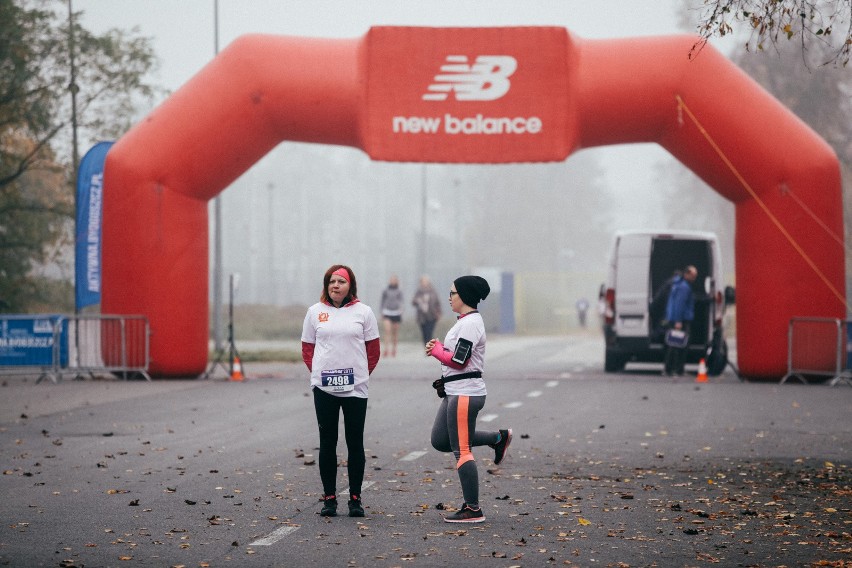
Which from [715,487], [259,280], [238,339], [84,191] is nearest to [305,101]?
[84,191]

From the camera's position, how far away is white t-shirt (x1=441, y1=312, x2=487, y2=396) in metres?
8.84

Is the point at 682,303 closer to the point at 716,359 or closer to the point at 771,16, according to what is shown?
the point at 716,359

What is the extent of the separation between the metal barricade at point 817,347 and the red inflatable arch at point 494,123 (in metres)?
0.17

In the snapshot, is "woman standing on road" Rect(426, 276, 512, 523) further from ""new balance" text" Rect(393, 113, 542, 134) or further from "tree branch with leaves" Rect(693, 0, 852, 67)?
""new balance" text" Rect(393, 113, 542, 134)

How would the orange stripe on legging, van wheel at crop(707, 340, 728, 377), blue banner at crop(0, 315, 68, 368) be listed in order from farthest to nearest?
van wheel at crop(707, 340, 728, 377), blue banner at crop(0, 315, 68, 368), the orange stripe on legging

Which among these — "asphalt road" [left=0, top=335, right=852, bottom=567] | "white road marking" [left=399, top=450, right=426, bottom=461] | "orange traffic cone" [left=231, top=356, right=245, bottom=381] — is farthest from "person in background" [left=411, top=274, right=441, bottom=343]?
"white road marking" [left=399, top=450, right=426, bottom=461]

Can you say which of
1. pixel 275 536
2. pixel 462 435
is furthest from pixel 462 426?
pixel 275 536

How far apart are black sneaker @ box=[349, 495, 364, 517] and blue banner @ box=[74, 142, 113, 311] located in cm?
1419

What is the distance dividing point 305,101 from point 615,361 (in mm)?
8062

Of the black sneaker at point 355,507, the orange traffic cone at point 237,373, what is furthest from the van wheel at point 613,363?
the black sneaker at point 355,507

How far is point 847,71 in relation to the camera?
150 feet

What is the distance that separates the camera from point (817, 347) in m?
21.6

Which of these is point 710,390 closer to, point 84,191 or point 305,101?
point 305,101

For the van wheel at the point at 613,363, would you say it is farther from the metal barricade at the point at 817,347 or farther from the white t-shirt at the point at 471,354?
the white t-shirt at the point at 471,354
